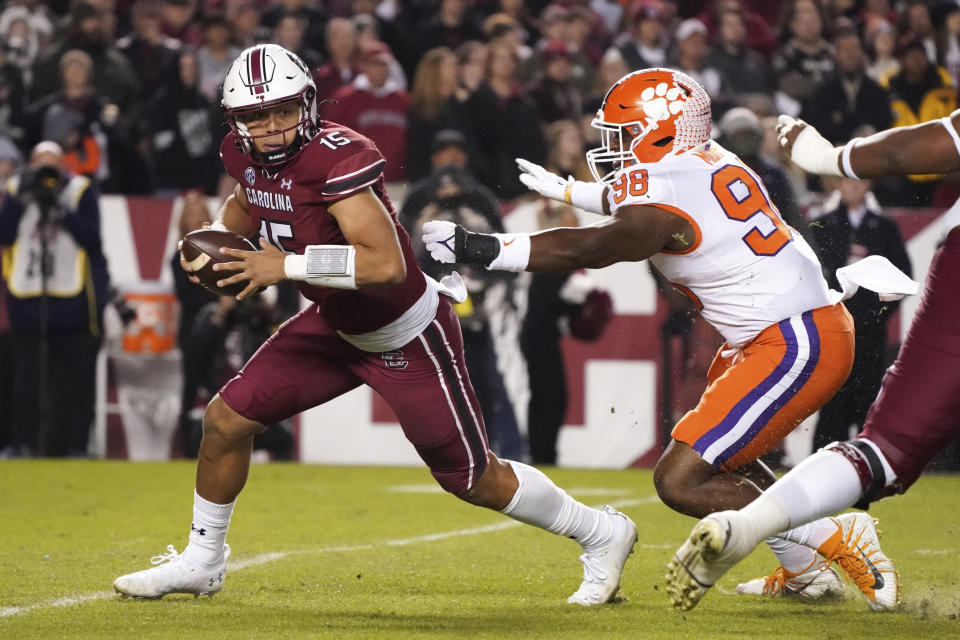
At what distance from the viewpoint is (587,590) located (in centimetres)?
460

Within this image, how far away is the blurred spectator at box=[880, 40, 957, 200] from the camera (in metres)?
9.56

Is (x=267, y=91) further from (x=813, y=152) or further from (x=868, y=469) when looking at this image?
(x=868, y=469)

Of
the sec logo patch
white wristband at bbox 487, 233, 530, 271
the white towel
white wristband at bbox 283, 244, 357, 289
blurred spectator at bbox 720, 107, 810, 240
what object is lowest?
the sec logo patch

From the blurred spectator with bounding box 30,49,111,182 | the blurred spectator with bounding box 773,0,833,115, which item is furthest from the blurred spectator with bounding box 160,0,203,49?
the blurred spectator with bounding box 773,0,833,115

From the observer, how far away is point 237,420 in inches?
178

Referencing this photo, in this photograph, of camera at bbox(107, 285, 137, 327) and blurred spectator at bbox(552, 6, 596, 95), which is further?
blurred spectator at bbox(552, 6, 596, 95)

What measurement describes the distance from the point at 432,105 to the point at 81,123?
2.47 m

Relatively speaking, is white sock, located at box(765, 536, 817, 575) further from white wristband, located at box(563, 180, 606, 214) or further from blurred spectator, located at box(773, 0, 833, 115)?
blurred spectator, located at box(773, 0, 833, 115)

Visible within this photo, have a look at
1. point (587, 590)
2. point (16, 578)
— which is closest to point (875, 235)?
point (587, 590)

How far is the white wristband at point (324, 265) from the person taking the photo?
4.07 m

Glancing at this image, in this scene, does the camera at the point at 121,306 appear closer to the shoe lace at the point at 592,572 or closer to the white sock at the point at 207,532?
the white sock at the point at 207,532

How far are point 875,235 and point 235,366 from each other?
3.97m

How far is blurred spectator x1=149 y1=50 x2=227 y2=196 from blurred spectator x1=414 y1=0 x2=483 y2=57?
1884mm

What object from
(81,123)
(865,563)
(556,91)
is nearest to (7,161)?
(81,123)
